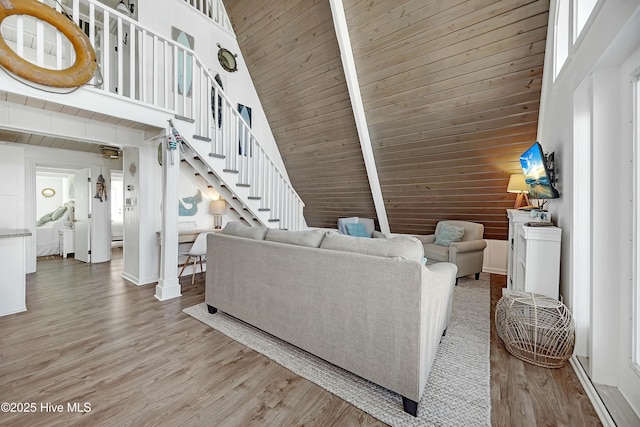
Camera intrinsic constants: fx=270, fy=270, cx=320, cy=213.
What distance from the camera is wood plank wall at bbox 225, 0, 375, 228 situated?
3.76m

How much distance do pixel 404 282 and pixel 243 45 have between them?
4.87 meters

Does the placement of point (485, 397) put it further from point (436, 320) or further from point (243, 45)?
point (243, 45)

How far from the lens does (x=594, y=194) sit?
5.46ft

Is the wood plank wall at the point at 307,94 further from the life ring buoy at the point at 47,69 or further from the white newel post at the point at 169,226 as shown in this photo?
the life ring buoy at the point at 47,69

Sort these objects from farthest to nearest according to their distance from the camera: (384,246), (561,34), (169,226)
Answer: (169,226) < (561,34) < (384,246)

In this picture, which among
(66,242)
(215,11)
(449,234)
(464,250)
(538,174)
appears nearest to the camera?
(538,174)

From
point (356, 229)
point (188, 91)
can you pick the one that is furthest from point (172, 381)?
point (188, 91)

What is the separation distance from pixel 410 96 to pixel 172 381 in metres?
3.72

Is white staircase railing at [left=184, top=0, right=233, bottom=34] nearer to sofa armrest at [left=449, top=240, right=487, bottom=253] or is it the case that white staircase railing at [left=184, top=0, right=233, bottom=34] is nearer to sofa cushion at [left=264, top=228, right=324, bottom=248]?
sofa cushion at [left=264, top=228, right=324, bottom=248]

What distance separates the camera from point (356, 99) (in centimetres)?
372

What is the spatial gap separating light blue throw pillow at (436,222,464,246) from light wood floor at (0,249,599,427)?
6.66ft

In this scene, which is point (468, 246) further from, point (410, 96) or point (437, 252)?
point (410, 96)

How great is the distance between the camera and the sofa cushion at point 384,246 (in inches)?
60.5

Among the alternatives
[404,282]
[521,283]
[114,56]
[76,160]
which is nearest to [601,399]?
[521,283]
